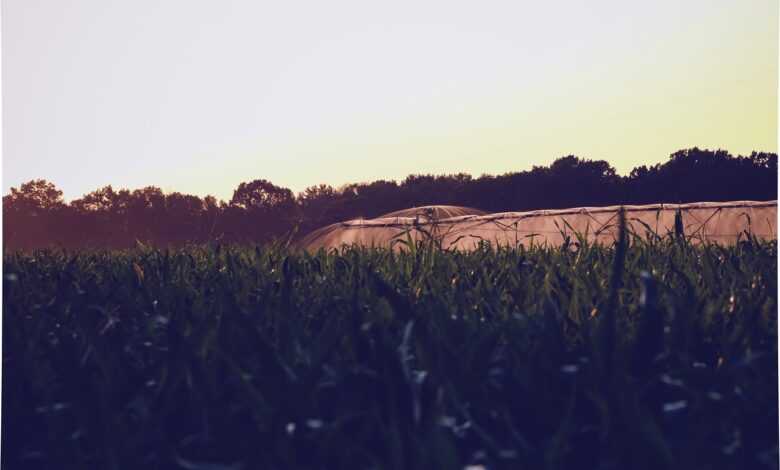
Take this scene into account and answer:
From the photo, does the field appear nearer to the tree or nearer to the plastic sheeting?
the plastic sheeting

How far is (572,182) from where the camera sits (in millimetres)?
8891

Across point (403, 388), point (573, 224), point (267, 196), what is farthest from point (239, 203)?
point (573, 224)

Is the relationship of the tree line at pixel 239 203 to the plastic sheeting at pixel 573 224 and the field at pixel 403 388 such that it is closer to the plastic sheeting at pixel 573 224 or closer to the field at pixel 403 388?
the plastic sheeting at pixel 573 224

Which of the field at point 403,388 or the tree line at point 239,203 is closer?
the field at point 403,388

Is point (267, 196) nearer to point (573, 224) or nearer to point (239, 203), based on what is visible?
point (239, 203)

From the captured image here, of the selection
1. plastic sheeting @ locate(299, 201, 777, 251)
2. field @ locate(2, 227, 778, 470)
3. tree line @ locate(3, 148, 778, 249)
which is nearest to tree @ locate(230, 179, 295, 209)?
tree line @ locate(3, 148, 778, 249)

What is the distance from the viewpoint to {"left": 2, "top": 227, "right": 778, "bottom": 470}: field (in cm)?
65

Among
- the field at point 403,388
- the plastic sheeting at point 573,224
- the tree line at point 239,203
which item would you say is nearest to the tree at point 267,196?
the tree line at point 239,203

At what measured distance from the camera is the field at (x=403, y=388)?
2.13ft

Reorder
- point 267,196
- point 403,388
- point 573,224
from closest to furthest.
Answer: point 403,388, point 267,196, point 573,224

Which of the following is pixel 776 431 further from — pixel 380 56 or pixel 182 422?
pixel 380 56

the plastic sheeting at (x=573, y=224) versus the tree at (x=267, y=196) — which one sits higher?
the tree at (x=267, y=196)

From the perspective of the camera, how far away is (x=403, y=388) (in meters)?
0.73

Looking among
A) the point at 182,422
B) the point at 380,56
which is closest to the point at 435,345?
the point at 182,422
